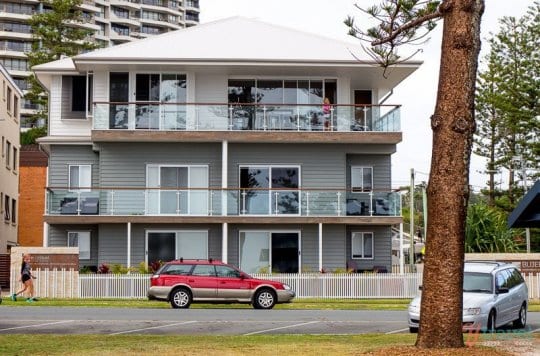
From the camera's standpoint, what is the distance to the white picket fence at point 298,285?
35969mm

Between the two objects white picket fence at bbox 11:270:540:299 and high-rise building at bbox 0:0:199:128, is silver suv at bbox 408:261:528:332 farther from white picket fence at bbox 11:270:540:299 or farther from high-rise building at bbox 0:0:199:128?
high-rise building at bbox 0:0:199:128

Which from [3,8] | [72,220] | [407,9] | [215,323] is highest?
[3,8]

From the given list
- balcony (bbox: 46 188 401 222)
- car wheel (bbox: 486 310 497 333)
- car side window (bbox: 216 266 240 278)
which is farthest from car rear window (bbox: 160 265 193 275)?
car wheel (bbox: 486 310 497 333)

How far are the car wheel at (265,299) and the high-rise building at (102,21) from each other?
254 ft

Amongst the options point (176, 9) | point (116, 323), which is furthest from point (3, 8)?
point (116, 323)

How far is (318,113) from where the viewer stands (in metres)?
39.6

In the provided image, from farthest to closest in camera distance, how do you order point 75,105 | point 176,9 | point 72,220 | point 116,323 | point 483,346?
point 176,9, point 75,105, point 72,220, point 116,323, point 483,346

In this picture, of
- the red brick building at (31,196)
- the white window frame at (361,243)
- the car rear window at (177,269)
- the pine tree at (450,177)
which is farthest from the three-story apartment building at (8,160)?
the pine tree at (450,177)

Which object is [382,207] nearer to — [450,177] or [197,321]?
[197,321]

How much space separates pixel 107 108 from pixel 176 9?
10799 cm

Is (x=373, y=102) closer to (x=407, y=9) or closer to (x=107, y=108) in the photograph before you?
(x=107, y=108)

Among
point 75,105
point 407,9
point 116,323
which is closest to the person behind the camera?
point 407,9

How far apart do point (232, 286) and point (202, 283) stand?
2.99 feet

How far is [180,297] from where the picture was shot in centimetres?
3038
